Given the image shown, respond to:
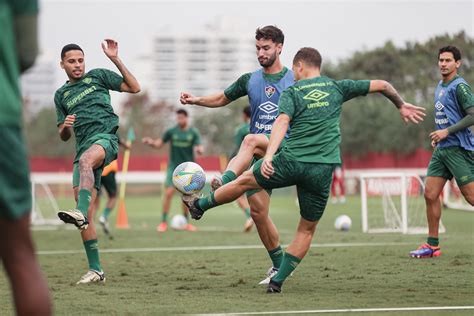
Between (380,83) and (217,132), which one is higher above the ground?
(380,83)

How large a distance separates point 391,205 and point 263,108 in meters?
9.20

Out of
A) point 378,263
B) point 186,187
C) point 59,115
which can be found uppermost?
point 59,115

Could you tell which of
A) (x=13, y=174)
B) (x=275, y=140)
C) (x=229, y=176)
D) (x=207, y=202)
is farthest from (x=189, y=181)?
(x=13, y=174)

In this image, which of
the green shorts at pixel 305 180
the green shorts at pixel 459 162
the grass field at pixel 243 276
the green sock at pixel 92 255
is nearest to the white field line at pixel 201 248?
the grass field at pixel 243 276

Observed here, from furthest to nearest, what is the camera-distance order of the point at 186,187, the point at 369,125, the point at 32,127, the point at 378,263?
the point at 32,127 → the point at 369,125 → the point at 378,263 → the point at 186,187

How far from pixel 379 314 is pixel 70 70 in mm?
4569

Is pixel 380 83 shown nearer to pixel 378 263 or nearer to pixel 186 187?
pixel 186 187

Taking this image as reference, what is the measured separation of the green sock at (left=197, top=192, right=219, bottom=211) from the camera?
8791 millimetres

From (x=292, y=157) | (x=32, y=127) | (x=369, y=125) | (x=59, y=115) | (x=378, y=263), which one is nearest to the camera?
(x=292, y=157)

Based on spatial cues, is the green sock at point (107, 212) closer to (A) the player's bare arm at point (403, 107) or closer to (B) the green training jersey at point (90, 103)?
(B) the green training jersey at point (90, 103)

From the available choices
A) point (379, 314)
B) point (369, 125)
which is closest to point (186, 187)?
point (379, 314)

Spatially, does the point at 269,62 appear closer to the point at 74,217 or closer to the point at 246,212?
the point at 74,217

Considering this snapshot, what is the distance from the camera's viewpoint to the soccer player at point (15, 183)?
4.25 m

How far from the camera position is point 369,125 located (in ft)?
184
